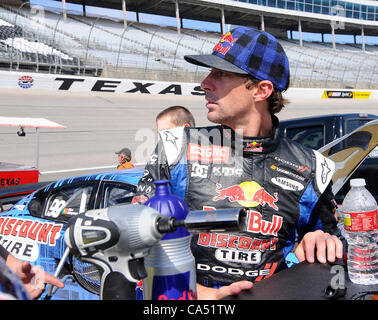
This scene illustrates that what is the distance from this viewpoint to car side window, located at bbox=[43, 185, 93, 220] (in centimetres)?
397

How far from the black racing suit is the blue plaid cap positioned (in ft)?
0.87

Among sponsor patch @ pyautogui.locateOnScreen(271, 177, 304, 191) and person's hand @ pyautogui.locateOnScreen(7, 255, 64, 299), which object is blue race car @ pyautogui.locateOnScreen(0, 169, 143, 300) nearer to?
sponsor patch @ pyautogui.locateOnScreen(271, 177, 304, 191)

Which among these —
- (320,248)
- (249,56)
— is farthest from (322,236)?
(249,56)

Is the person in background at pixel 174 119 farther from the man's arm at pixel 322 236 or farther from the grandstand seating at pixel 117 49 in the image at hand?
the grandstand seating at pixel 117 49

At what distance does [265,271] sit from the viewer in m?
1.73

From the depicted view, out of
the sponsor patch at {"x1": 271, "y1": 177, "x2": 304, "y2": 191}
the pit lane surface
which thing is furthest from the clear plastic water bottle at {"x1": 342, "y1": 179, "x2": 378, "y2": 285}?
the pit lane surface

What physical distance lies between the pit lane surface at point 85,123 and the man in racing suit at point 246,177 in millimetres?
7633

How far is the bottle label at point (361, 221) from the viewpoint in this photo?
4.82 ft

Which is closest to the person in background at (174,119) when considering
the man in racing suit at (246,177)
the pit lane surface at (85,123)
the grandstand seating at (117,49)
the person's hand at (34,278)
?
the man in racing suit at (246,177)

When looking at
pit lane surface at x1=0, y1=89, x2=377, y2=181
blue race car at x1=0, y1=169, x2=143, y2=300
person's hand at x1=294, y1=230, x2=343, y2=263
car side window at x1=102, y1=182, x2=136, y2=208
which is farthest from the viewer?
pit lane surface at x1=0, y1=89, x2=377, y2=181

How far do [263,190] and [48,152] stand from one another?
1272 cm

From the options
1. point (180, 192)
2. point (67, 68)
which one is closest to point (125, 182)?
point (180, 192)

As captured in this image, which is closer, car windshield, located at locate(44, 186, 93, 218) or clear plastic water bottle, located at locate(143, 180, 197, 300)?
clear plastic water bottle, located at locate(143, 180, 197, 300)

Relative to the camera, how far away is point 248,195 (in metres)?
1.75
